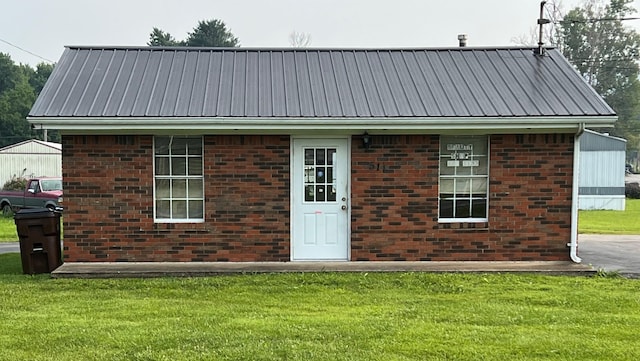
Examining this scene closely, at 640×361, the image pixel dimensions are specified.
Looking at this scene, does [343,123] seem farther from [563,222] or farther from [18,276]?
[18,276]

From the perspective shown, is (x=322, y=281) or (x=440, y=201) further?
(x=440, y=201)

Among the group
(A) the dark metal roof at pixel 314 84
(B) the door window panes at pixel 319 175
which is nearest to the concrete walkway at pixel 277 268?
(B) the door window panes at pixel 319 175

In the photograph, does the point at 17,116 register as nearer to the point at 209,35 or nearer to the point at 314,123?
the point at 209,35

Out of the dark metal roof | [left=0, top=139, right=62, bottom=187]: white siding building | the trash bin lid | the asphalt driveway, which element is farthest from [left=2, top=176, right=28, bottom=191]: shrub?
the asphalt driveway

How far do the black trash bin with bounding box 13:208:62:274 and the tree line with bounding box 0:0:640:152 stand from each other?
5003 cm

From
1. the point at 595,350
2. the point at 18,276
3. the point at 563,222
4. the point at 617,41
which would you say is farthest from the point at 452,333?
the point at 617,41

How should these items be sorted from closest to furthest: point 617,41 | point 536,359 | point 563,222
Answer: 1. point 536,359
2. point 563,222
3. point 617,41

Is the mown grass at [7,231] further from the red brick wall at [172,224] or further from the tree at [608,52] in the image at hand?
the tree at [608,52]

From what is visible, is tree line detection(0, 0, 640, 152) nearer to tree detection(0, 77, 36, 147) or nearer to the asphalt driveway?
tree detection(0, 77, 36, 147)

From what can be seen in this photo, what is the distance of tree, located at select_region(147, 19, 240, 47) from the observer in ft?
211

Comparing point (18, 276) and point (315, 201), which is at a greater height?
point (315, 201)

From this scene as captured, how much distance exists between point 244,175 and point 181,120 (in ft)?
4.33

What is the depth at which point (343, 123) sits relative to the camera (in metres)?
9.05

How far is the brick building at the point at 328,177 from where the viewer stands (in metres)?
9.21
